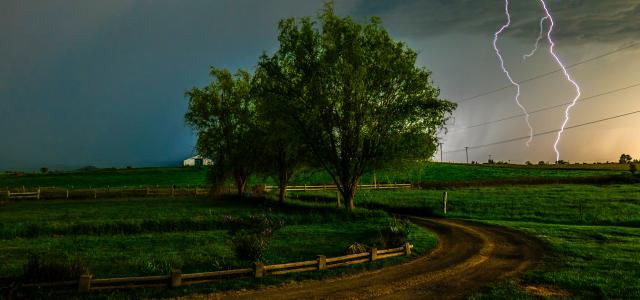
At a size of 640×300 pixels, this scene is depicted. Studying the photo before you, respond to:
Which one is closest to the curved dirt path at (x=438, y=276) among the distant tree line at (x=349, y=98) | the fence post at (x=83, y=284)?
the fence post at (x=83, y=284)

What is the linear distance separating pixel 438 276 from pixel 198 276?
9.51 m

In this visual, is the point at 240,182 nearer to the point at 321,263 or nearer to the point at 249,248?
the point at 249,248

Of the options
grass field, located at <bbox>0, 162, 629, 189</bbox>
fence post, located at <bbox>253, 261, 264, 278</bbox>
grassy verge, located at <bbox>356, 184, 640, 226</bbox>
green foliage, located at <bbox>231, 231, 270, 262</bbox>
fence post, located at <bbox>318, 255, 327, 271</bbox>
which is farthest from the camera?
grass field, located at <bbox>0, 162, 629, 189</bbox>

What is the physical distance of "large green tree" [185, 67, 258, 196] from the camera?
54.3 metres

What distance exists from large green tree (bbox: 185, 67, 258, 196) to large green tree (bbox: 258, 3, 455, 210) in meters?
19.6

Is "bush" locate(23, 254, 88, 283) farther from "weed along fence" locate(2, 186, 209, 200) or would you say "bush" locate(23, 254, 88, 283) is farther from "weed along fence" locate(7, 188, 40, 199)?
"weed along fence" locate(7, 188, 40, 199)

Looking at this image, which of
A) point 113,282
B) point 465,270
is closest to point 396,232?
point 465,270

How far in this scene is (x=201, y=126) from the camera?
5625cm

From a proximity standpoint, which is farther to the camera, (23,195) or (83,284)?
(23,195)

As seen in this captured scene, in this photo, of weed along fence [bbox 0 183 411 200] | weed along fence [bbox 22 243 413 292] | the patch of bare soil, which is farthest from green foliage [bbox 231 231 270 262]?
weed along fence [bbox 0 183 411 200]

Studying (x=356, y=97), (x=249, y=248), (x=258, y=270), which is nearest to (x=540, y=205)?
(x=356, y=97)

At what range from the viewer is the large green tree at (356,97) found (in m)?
33.8

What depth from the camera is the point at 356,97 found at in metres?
33.7

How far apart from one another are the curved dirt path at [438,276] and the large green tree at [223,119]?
3451cm
